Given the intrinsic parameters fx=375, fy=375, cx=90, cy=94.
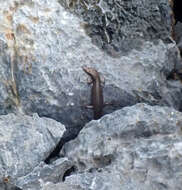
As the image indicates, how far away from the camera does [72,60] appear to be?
4832 mm

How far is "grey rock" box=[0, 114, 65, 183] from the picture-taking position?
403 centimetres

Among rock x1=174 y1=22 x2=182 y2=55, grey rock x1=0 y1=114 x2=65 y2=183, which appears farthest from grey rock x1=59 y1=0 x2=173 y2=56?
grey rock x1=0 y1=114 x2=65 y2=183

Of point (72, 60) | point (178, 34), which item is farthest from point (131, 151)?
point (178, 34)

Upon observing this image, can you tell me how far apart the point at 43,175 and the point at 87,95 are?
1475mm

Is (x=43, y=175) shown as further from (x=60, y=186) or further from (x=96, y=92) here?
(x=96, y=92)

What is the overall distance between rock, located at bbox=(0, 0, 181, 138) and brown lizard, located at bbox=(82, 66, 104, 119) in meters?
0.09

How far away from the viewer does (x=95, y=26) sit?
4.96 meters

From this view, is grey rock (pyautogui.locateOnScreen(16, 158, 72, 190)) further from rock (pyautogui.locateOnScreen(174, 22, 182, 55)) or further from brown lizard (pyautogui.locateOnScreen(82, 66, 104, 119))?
rock (pyautogui.locateOnScreen(174, 22, 182, 55))

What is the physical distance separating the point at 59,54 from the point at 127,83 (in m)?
0.99

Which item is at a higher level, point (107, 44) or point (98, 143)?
point (107, 44)

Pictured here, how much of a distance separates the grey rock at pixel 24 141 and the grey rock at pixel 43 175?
0.67 feet

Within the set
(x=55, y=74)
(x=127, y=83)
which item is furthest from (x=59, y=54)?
(x=127, y=83)

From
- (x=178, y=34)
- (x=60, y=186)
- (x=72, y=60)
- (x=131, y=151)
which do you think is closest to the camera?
(x=60, y=186)

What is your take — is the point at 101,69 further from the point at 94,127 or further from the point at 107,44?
the point at 94,127
